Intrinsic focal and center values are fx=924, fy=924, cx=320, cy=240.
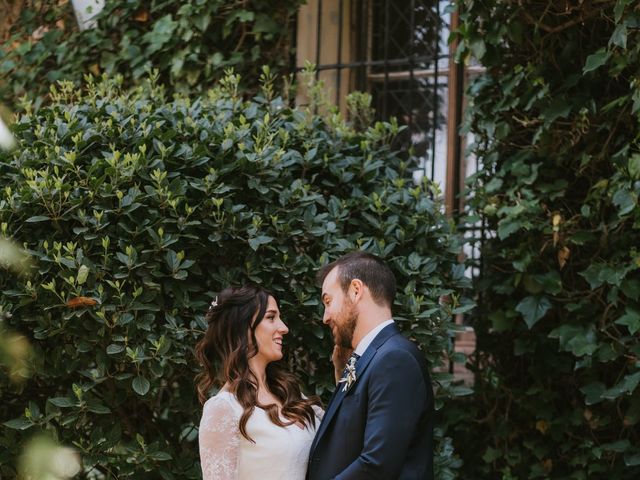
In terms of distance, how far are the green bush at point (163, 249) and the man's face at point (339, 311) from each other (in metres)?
0.80

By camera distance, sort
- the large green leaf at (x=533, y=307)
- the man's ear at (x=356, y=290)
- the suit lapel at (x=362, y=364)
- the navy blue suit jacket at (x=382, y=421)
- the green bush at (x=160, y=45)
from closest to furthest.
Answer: the navy blue suit jacket at (x=382, y=421)
the suit lapel at (x=362, y=364)
the man's ear at (x=356, y=290)
the large green leaf at (x=533, y=307)
the green bush at (x=160, y=45)

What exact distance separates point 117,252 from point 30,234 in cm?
46

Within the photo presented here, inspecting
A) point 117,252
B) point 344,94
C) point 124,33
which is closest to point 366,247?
point 117,252

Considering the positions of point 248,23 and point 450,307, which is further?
point 248,23

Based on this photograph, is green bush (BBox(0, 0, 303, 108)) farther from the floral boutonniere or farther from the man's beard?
the floral boutonniere

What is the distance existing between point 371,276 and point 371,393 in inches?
17.8

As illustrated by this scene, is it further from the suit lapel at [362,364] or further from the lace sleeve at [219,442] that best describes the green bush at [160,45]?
the suit lapel at [362,364]

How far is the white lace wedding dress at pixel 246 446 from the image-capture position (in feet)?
11.3

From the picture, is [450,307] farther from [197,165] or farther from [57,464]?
[57,464]

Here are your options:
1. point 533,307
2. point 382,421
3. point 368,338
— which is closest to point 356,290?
point 368,338

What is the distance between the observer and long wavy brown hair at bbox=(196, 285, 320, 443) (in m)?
3.64

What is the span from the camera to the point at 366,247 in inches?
174

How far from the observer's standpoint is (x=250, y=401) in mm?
3594

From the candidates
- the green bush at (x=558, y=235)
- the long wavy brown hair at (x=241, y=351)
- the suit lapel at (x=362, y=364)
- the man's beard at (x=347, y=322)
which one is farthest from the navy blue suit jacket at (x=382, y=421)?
the green bush at (x=558, y=235)
